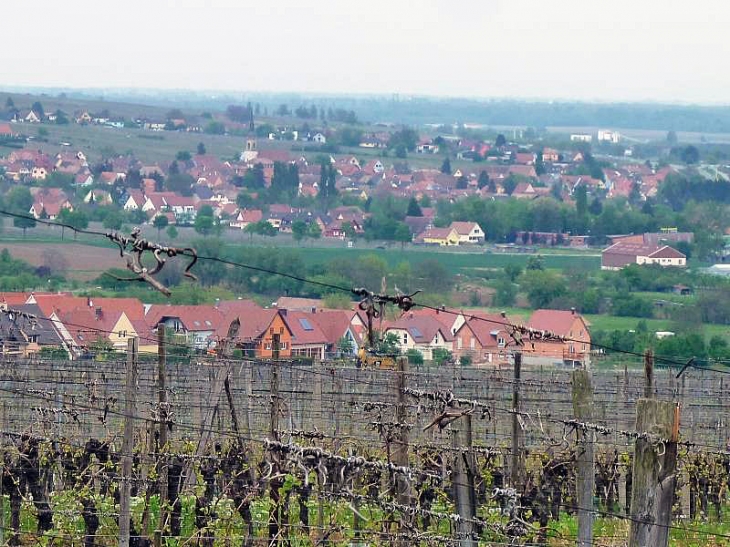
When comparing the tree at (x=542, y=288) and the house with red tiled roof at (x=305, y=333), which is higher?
the house with red tiled roof at (x=305, y=333)

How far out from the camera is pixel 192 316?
129ft

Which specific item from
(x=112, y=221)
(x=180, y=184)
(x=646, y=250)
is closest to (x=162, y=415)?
(x=646, y=250)

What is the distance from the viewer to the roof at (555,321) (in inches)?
1626

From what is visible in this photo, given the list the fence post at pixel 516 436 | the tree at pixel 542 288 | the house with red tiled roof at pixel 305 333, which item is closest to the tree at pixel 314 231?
the tree at pixel 542 288

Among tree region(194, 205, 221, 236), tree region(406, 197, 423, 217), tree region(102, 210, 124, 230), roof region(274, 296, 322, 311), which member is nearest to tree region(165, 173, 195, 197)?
tree region(406, 197, 423, 217)

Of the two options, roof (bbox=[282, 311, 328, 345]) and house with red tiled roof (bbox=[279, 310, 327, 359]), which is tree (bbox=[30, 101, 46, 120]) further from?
roof (bbox=[282, 311, 328, 345])

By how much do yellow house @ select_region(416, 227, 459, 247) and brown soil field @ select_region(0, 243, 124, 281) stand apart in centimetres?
2314

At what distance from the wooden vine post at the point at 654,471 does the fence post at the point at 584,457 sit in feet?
4.24

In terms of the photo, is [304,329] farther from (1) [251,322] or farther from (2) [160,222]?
(2) [160,222]

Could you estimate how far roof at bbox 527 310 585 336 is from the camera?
135 ft

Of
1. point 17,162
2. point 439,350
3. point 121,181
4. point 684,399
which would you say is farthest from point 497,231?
point 684,399

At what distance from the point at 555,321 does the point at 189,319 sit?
29.2 feet

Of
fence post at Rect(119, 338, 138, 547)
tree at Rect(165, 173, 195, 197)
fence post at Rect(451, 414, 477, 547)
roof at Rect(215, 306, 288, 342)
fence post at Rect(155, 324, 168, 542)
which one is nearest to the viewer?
fence post at Rect(451, 414, 477, 547)

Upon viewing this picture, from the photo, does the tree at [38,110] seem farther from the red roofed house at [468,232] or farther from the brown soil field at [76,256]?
the brown soil field at [76,256]
